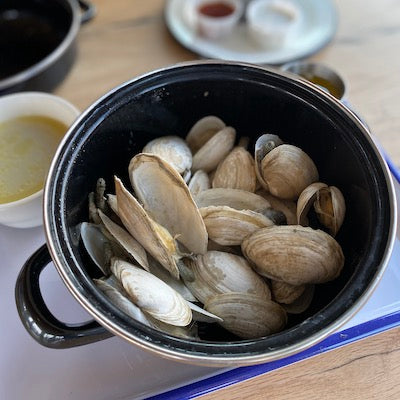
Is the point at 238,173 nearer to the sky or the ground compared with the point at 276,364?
nearer to the sky

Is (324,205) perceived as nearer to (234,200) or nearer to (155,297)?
(234,200)

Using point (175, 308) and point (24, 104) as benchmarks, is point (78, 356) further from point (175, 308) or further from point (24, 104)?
point (24, 104)

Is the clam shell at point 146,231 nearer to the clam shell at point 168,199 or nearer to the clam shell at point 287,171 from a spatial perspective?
the clam shell at point 168,199

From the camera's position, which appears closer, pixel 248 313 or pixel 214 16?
pixel 248 313

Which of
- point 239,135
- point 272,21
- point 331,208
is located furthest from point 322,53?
point 331,208

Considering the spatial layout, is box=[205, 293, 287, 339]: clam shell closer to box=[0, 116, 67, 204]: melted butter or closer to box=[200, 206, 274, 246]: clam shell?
box=[200, 206, 274, 246]: clam shell

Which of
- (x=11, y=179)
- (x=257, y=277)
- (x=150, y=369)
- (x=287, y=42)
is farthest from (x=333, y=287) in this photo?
(x=287, y=42)

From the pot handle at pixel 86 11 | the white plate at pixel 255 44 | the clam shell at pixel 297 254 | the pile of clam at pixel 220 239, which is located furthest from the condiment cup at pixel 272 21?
the clam shell at pixel 297 254
